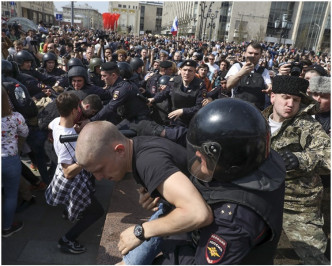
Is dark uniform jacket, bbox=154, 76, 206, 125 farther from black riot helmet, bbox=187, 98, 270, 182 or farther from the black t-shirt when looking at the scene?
black riot helmet, bbox=187, 98, 270, 182

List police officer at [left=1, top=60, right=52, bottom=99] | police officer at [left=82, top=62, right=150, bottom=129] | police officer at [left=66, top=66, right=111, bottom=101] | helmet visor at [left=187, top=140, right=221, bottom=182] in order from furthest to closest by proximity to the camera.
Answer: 1. police officer at [left=66, top=66, right=111, bottom=101]
2. police officer at [left=1, top=60, right=52, bottom=99]
3. police officer at [left=82, top=62, right=150, bottom=129]
4. helmet visor at [left=187, top=140, right=221, bottom=182]

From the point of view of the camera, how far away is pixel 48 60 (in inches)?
241

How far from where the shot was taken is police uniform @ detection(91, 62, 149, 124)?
153 inches

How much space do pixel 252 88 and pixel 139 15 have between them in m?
111

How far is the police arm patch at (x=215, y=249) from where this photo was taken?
3.80 ft

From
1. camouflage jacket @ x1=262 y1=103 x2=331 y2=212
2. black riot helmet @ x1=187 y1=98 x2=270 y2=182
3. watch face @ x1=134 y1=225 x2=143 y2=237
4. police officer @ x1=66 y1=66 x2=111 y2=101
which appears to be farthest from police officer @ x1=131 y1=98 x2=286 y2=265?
police officer @ x1=66 y1=66 x2=111 y2=101

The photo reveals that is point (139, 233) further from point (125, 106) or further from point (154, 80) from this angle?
point (154, 80)

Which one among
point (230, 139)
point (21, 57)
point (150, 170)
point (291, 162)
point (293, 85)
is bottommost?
point (291, 162)

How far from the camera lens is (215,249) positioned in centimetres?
118

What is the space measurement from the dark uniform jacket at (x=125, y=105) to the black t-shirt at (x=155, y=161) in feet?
7.74

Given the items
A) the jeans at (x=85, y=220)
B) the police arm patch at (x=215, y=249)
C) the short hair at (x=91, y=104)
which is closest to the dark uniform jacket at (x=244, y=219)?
the police arm patch at (x=215, y=249)

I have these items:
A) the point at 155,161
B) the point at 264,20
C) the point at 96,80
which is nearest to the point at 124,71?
the point at 96,80

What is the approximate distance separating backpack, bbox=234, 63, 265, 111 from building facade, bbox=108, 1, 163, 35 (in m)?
106

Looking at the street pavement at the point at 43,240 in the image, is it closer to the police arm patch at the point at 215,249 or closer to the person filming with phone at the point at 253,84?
the police arm patch at the point at 215,249
